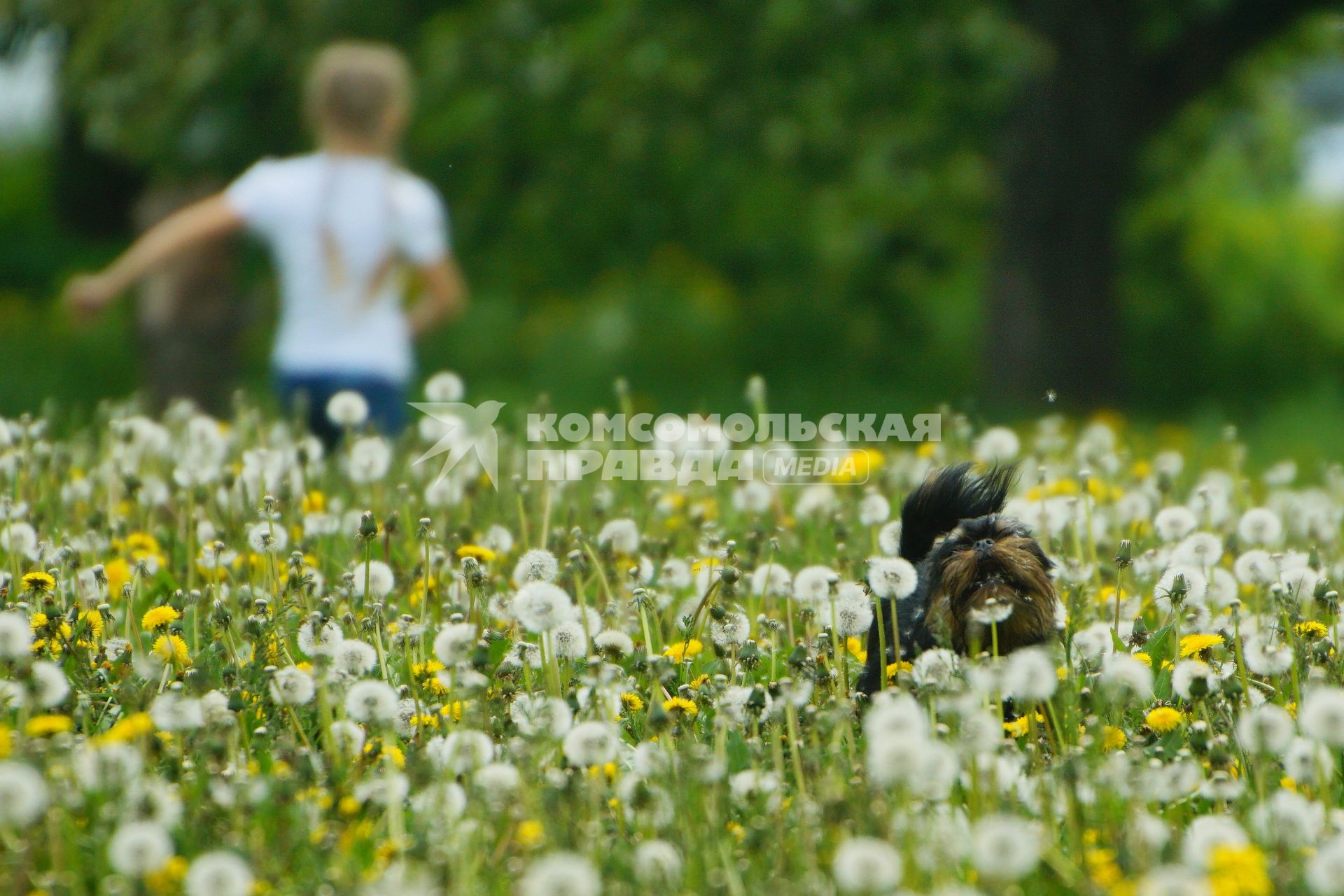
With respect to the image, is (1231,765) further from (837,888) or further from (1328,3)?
(1328,3)

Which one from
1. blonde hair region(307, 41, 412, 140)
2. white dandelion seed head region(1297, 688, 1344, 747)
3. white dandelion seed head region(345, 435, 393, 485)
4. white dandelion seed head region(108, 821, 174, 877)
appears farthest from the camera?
blonde hair region(307, 41, 412, 140)

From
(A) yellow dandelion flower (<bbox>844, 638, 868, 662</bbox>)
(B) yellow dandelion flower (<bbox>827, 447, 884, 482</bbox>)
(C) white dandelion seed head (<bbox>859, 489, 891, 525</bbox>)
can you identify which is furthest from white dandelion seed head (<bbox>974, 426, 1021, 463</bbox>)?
(A) yellow dandelion flower (<bbox>844, 638, 868, 662</bbox>)

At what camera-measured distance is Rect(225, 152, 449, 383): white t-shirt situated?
17.5 ft

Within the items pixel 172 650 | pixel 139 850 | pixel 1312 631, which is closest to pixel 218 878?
pixel 139 850

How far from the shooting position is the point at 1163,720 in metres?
2.63

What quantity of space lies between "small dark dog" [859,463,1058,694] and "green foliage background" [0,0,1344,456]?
1306mm

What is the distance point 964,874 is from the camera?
212 cm

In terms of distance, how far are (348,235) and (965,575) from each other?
329cm

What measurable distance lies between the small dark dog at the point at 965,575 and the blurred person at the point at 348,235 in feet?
9.00

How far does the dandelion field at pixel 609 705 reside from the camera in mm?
2014

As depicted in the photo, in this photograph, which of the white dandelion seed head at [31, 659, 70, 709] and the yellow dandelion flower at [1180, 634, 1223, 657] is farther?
the yellow dandelion flower at [1180, 634, 1223, 657]

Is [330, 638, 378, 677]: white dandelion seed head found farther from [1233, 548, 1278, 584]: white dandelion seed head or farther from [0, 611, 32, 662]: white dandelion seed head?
[1233, 548, 1278, 584]: white dandelion seed head

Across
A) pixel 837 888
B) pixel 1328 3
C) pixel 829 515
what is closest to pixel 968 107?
pixel 1328 3

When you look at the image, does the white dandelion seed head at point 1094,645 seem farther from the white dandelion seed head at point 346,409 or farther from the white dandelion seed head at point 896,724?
the white dandelion seed head at point 346,409
